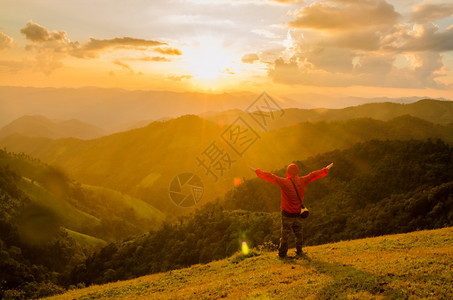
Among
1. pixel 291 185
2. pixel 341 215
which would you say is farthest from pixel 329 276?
pixel 341 215

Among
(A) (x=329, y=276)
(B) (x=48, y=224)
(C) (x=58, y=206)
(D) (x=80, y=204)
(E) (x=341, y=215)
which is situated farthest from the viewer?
(D) (x=80, y=204)

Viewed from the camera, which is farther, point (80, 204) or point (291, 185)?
point (80, 204)

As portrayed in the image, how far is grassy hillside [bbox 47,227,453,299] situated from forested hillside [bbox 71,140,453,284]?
12600mm

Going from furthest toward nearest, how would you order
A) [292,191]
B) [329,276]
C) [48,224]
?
[48,224], [292,191], [329,276]

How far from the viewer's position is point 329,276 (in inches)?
395

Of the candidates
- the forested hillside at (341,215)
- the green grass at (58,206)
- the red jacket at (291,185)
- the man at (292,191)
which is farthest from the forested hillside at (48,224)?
the red jacket at (291,185)

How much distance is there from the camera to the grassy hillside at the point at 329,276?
27.6 ft

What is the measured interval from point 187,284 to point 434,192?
88.6 ft

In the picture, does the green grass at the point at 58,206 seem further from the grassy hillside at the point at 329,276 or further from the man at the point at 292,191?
→ the man at the point at 292,191

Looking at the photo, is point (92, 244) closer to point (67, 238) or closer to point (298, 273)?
point (67, 238)

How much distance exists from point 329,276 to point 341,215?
87.8ft

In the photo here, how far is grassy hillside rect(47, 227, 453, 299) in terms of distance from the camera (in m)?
8.42

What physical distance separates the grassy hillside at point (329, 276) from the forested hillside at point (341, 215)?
41.3 ft

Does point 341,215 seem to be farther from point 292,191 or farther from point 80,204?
point 80,204
